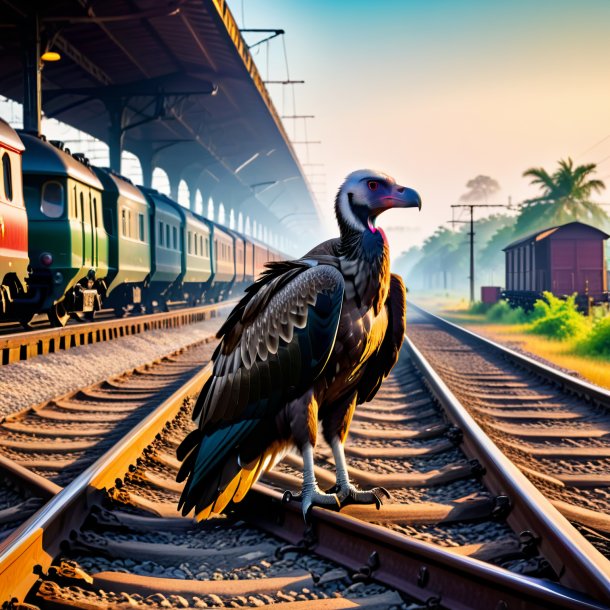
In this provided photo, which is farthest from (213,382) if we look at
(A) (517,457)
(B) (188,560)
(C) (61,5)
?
(C) (61,5)

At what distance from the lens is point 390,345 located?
138 inches

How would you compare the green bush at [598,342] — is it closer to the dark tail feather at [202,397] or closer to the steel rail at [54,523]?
the steel rail at [54,523]

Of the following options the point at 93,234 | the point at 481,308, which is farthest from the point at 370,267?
the point at 481,308

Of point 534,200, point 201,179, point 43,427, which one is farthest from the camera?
point 534,200

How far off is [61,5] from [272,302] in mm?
Result: 17475

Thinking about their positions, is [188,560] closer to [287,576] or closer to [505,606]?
[287,576]

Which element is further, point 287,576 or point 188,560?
point 188,560

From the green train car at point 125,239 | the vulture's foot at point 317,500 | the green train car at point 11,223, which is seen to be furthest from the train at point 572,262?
the vulture's foot at point 317,500

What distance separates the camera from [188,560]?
3.34m

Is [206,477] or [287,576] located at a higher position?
[206,477]

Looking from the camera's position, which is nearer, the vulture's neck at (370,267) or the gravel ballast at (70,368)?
the vulture's neck at (370,267)

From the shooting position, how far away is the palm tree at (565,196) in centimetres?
6306

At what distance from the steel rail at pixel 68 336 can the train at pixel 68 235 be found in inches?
26.4

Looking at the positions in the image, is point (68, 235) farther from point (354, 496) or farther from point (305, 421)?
point (305, 421)
